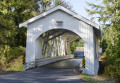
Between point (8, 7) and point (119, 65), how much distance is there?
13.4m

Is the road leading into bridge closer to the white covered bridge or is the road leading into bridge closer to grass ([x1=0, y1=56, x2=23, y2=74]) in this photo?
the white covered bridge

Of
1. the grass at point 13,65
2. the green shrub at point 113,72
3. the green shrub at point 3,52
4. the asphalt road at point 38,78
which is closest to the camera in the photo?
the asphalt road at point 38,78

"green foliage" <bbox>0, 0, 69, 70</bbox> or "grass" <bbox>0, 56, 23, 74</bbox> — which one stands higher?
"green foliage" <bbox>0, 0, 69, 70</bbox>

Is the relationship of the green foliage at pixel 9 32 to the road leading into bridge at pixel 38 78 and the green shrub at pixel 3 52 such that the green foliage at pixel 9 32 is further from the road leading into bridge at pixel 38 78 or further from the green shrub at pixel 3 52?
the road leading into bridge at pixel 38 78

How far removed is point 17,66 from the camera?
14.7 m

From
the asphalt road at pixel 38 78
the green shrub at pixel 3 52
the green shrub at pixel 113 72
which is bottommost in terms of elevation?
the green shrub at pixel 113 72

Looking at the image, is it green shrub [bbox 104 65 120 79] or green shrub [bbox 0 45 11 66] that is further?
green shrub [bbox 0 45 11 66]

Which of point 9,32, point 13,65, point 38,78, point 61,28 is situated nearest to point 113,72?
point 61,28

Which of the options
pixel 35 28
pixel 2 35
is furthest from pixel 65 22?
pixel 2 35

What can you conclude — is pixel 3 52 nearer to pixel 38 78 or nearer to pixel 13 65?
pixel 13 65

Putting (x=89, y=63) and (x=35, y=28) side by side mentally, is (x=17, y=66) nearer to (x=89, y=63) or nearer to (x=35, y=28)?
(x=35, y=28)

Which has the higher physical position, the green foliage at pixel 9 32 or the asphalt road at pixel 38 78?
the green foliage at pixel 9 32

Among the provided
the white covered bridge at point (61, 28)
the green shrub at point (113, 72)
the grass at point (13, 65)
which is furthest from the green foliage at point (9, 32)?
the green shrub at point (113, 72)

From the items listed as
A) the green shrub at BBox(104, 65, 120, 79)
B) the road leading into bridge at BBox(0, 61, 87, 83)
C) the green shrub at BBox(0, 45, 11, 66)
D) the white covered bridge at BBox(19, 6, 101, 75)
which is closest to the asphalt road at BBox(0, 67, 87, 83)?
the road leading into bridge at BBox(0, 61, 87, 83)
